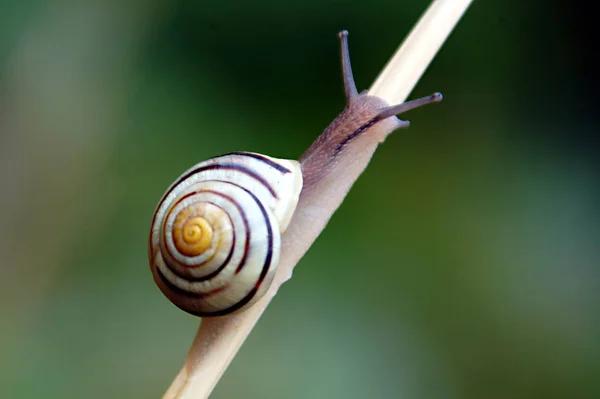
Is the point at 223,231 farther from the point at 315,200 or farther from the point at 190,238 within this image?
the point at 315,200

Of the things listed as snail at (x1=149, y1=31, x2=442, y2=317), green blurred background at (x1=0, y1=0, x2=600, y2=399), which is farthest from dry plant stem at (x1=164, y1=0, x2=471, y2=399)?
green blurred background at (x1=0, y1=0, x2=600, y2=399)

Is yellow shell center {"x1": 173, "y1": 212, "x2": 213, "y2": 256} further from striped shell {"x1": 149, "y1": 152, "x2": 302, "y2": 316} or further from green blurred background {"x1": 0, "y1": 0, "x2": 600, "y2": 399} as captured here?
green blurred background {"x1": 0, "y1": 0, "x2": 600, "y2": 399}

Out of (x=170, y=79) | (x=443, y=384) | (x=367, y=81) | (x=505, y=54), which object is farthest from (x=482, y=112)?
(x=170, y=79)

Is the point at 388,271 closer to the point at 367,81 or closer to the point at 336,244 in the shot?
the point at 336,244

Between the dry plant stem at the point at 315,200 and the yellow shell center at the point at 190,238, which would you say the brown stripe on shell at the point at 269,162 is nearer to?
the dry plant stem at the point at 315,200

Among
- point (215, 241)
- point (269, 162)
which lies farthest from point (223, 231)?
point (269, 162)

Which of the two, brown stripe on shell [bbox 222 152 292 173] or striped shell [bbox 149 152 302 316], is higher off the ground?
brown stripe on shell [bbox 222 152 292 173]
